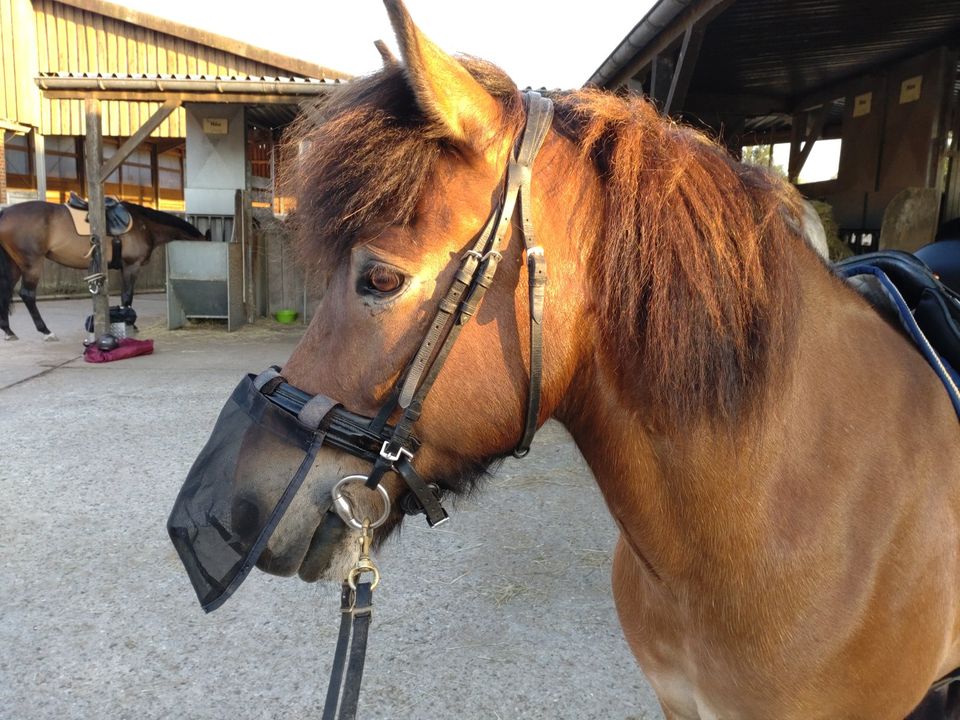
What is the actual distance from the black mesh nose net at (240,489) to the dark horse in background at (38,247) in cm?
952

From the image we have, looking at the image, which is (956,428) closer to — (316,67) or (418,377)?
(418,377)

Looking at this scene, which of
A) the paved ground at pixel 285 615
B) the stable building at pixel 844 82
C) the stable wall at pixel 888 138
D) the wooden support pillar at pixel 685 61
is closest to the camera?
the paved ground at pixel 285 615

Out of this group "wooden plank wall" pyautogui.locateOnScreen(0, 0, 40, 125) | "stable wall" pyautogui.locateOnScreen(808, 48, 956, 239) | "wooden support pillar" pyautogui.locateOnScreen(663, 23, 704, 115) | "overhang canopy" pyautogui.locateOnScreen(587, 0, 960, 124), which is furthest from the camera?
"wooden plank wall" pyautogui.locateOnScreen(0, 0, 40, 125)

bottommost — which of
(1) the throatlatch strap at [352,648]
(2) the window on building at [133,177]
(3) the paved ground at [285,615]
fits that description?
(3) the paved ground at [285,615]

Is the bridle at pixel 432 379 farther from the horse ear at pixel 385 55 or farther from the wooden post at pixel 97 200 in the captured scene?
the wooden post at pixel 97 200

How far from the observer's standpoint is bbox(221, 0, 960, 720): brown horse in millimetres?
983

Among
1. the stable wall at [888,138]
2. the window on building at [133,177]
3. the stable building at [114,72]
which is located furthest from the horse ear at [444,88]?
the window on building at [133,177]

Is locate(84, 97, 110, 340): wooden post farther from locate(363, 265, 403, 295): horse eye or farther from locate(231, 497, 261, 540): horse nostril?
locate(363, 265, 403, 295): horse eye

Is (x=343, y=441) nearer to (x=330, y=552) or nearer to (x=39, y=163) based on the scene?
(x=330, y=552)

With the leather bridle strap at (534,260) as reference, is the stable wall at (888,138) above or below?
above

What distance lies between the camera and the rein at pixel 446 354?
0.96 m

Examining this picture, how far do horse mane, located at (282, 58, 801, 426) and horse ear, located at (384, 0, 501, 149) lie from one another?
0.03 meters

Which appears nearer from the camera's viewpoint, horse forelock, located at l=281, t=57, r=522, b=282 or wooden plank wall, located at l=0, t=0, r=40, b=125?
horse forelock, located at l=281, t=57, r=522, b=282

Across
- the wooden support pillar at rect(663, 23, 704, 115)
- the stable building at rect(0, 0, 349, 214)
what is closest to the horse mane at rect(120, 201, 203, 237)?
the stable building at rect(0, 0, 349, 214)
